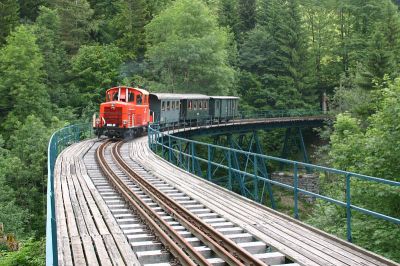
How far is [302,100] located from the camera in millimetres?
55562

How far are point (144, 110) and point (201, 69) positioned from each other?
16073 mm

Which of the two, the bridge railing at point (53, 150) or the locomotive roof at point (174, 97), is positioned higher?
the locomotive roof at point (174, 97)

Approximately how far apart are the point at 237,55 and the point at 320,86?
10.3 meters

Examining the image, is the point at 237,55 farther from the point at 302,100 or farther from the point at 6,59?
the point at 6,59

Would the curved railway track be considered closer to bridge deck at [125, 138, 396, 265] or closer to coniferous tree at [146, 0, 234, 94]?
bridge deck at [125, 138, 396, 265]

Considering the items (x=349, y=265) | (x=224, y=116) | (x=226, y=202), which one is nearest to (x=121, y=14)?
(x=224, y=116)

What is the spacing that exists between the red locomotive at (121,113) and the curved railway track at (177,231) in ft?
40.7

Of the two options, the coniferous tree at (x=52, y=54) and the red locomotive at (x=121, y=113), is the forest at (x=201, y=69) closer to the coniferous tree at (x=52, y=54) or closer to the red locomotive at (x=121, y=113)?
the coniferous tree at (x=52, y=54)

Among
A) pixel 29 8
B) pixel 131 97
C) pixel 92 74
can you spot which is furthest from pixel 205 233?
pixel 29 8

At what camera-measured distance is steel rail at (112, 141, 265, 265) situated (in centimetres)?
661

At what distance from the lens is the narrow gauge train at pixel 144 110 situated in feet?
83.9

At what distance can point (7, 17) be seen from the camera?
50.0 metres

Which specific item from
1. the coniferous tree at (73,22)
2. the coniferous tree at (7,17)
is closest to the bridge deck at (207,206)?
the coniferous tree at (7,17)

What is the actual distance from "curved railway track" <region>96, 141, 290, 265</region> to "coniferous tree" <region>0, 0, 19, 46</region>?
41669 millimetres
